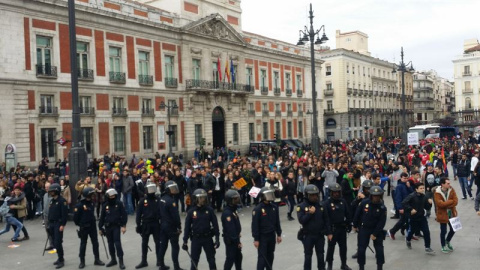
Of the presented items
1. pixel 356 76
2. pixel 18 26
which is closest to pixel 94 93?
pixel 18 26

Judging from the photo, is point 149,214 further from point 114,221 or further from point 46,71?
point 46,71

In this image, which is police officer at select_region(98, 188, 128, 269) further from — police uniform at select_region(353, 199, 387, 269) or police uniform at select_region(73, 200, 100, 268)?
police uniform at select_region(353, 199, 387, 269)

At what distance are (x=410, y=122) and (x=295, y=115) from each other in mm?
44574

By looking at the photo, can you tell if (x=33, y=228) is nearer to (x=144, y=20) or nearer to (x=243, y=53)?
(x=144, y=20)

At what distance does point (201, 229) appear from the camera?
27.1ft

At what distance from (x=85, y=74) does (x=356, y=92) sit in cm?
4662

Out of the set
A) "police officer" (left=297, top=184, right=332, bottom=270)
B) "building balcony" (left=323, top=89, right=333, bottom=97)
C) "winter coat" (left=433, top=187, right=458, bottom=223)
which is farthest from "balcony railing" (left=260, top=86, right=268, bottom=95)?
"police officer" (left=297, top=184, right=332, bottom=270)

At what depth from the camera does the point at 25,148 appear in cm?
2755

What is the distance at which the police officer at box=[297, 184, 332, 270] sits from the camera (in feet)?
26.9

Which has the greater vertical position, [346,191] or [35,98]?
[35,98]

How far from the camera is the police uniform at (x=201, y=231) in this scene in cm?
828

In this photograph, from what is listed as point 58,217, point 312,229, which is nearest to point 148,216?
point 58,217

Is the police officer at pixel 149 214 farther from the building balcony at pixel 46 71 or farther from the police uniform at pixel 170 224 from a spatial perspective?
the building balcony at pixel 46 71

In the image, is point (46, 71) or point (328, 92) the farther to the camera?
point (328, 92)
